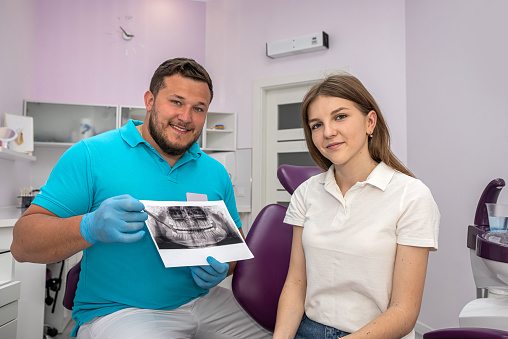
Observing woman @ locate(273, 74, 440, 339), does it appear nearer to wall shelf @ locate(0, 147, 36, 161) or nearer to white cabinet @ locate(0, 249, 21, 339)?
white cabinet @ locate(0, 249, 21, 339)

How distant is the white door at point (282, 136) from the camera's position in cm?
437

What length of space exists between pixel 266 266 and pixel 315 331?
35cm

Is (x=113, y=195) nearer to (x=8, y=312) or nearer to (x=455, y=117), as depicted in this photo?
(x=8, y=312)

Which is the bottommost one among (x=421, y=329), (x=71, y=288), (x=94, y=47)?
(x=421, y=329)

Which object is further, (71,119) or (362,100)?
(71,119)

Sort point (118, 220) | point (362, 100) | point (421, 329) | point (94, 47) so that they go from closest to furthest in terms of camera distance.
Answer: point (118, 220) → point (362, 100) → point (421, 329) → point (94, 47)

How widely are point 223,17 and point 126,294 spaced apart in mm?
4009

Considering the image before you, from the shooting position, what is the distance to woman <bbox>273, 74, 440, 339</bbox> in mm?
1138

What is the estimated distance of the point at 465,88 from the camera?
2.78m

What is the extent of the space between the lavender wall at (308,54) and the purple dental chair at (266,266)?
95.1 inches

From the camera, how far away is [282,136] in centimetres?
448

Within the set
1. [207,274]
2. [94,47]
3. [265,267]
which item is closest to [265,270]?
[265,267]

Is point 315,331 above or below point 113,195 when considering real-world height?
below

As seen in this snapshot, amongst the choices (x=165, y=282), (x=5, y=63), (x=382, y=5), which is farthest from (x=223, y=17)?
(x=165, y=282)
